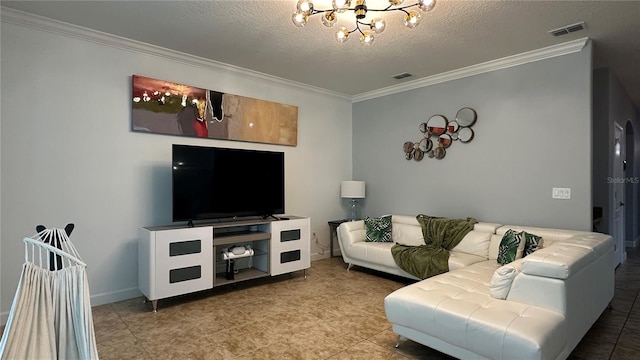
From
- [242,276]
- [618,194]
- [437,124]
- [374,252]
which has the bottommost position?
[242,276]

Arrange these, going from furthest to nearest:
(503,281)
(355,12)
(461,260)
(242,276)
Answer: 1. (242,276)
2. (461,260)
3. (355,12)
4. (503,281)

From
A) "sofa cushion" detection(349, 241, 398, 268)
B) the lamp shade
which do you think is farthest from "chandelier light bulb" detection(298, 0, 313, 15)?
the lamp shade

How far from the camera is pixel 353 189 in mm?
5258

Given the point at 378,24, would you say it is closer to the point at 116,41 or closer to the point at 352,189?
the point at 116,41

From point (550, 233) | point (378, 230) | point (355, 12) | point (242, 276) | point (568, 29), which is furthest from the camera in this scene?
point (378, 230)

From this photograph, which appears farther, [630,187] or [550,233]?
[630,187]

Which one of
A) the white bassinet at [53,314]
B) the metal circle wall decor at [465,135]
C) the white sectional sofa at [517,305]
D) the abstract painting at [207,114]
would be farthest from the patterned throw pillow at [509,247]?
the white bassinet at [53,314]

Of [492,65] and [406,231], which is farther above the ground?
[492,65]

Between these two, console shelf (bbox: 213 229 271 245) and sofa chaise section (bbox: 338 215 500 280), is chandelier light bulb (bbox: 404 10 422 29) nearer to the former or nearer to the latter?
sofa chaise section (bbox: 338 215 500 280)

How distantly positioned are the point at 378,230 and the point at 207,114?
8.65ft

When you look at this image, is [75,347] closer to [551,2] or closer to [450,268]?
[450,268]

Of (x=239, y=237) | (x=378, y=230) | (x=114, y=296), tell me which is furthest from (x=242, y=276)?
(x=378, y=230)

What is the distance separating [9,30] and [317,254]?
4267mm

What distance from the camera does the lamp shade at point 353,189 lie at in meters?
5.25
